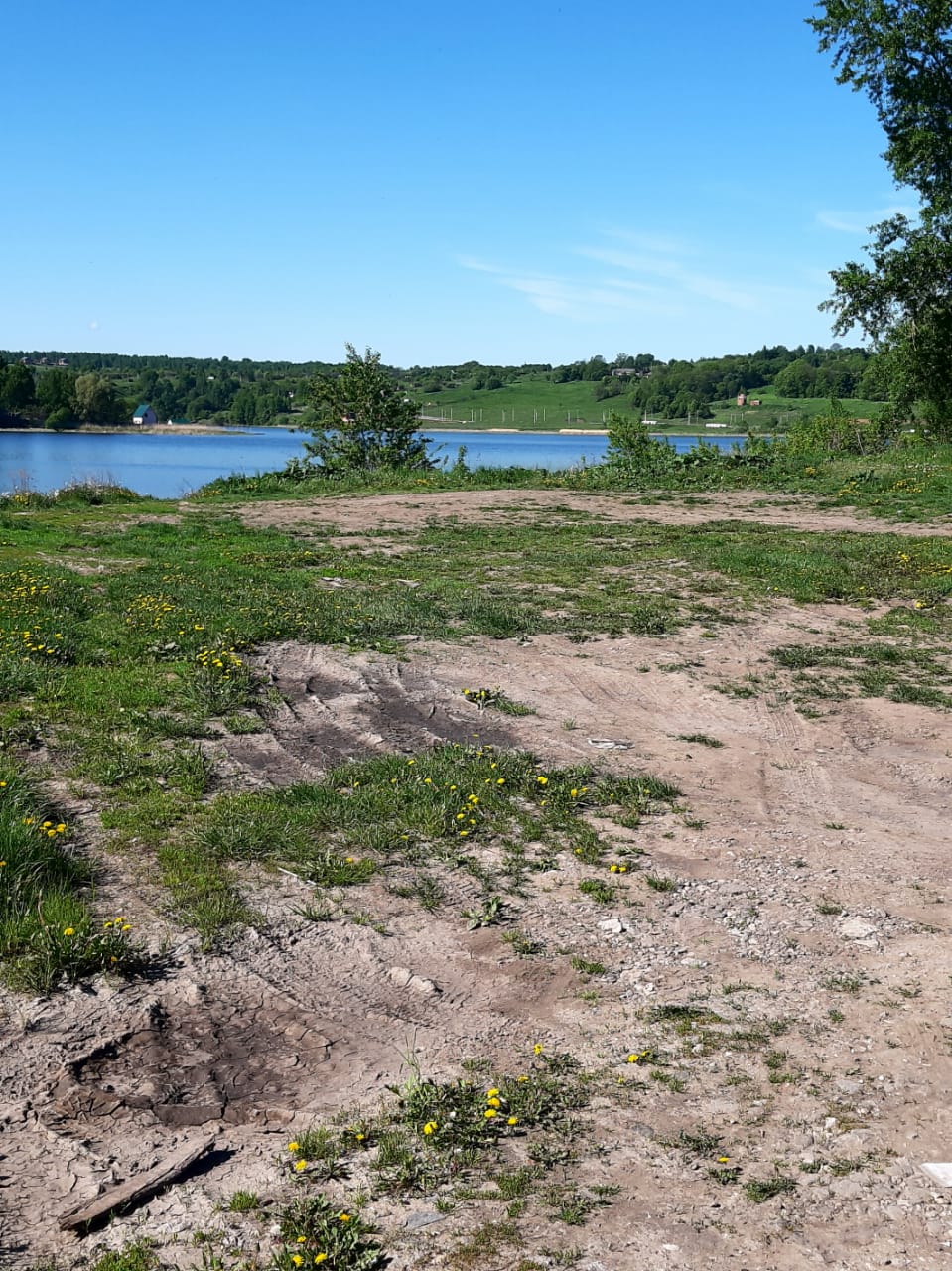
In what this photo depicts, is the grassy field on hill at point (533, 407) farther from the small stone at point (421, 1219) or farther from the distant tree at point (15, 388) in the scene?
the small stone at point (421, 1219)

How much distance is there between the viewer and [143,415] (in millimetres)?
115188

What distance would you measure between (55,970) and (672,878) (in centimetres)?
315

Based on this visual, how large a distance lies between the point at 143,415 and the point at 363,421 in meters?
89.3

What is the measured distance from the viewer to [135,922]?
5012mm

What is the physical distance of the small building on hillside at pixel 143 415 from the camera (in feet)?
374

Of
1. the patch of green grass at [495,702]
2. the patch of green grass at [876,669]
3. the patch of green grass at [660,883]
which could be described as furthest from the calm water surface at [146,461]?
the patch of green grass at [660,883]

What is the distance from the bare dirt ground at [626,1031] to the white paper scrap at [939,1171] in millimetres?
37

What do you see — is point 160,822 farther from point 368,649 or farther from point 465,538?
point 465,538

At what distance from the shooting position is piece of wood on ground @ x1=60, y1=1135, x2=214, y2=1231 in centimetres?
318

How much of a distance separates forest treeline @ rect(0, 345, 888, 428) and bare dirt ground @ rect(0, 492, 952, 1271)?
7104 centimetres

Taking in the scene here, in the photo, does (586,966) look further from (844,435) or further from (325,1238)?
(844,435)

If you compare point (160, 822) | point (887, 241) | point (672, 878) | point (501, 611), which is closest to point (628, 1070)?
point (672, 878)

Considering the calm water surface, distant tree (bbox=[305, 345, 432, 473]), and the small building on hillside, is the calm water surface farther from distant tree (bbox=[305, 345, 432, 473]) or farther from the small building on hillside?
the small building on hillside

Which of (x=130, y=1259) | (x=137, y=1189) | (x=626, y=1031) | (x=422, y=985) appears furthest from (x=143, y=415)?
(x=130, y=1259)
